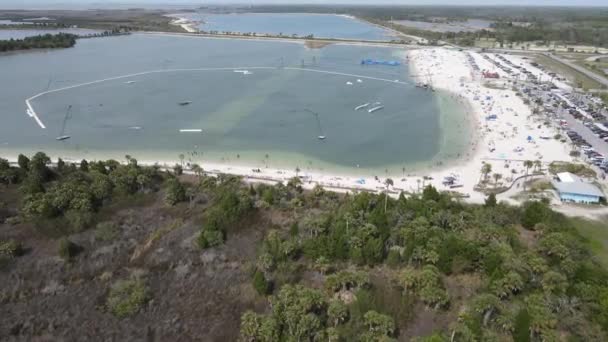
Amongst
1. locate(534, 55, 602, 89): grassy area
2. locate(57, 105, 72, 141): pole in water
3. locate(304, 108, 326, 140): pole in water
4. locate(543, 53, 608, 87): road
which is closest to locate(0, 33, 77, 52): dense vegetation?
locate(57, 105, 72, 141): pole in water

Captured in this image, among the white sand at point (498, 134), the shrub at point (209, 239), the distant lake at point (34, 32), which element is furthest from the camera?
the distant lake at point (34, 32)

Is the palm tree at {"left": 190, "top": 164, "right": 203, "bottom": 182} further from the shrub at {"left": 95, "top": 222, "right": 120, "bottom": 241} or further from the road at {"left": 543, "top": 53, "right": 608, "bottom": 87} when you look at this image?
the road at {"left": 543, "top": 53, "right": 608, "bottom": 87}

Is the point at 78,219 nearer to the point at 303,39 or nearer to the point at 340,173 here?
the point at 340,173

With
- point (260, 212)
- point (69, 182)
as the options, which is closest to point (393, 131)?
point (260, 212)

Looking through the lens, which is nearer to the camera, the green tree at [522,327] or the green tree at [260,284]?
the green tree at [522,327]

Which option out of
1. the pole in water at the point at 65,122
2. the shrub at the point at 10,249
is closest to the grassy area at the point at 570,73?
the pole in water at the point at 65,122

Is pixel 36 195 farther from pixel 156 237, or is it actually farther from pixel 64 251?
pixel 156 237

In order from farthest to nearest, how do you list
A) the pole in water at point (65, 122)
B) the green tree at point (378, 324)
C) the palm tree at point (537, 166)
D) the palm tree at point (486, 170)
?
1. the pole in water at point (65, 122)
2. the palm tree at point (537, 166)
3. the palm tree at point (486, 170)
4. the green tree at point (378, 324)

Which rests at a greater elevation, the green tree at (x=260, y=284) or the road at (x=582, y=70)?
the road at (x=582, y=70)

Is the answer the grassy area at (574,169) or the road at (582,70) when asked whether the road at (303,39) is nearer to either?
the road at (582,70)
